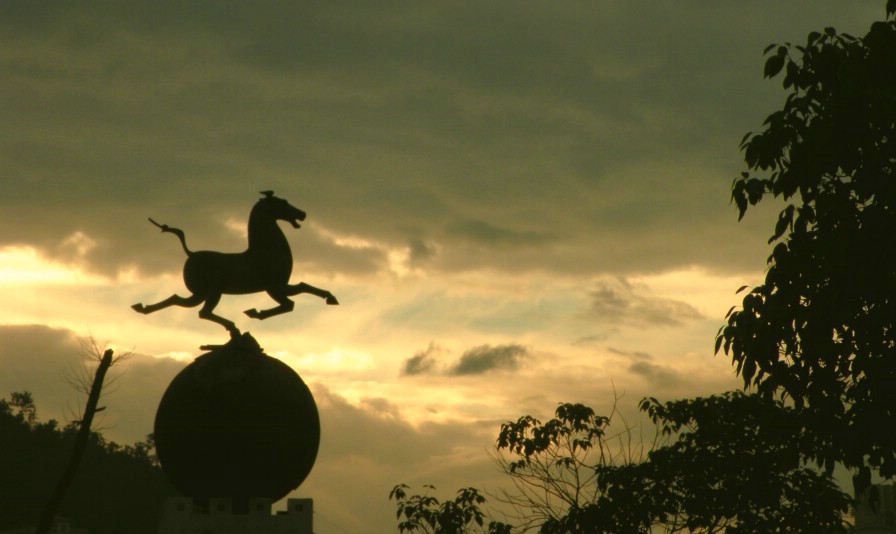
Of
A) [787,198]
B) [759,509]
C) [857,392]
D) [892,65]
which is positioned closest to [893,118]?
[892,65]

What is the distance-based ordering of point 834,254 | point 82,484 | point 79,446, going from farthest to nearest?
point 82,484, point 79,446, point 834,254

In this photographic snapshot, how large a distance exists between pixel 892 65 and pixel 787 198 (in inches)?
76.0

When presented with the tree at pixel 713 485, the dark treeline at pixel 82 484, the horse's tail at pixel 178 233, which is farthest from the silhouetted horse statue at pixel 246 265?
the dark treeline at pixel 82 484

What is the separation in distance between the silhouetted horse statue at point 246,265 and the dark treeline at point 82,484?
124 feet

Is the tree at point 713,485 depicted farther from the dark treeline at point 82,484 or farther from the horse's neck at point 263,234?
the dark treeline at point 82,484

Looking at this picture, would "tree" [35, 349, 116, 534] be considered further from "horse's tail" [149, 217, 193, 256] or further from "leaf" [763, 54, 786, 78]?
"leaf" [763, 54, 786, 78]

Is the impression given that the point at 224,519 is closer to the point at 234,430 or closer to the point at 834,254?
the point at 234,430

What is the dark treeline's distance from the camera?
62.8 m

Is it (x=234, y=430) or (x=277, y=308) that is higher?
(x=277, y=308)

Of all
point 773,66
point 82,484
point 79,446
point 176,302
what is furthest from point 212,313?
point 82,484

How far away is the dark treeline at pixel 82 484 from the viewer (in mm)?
62812

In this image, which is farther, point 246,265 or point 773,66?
point 246,265

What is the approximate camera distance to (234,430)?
48.5ft

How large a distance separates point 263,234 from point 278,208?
1.40 feet
